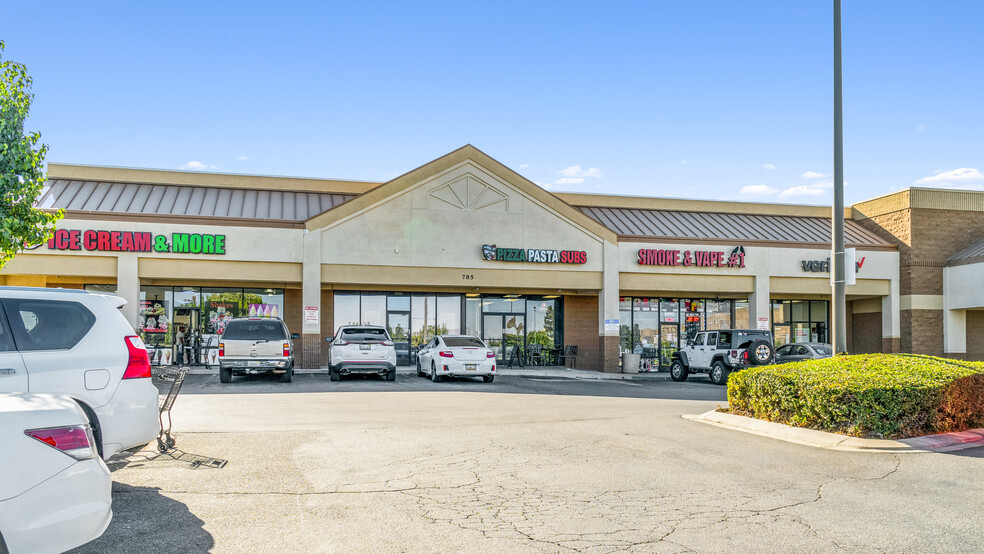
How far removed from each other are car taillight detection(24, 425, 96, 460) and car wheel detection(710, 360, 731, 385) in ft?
71.3

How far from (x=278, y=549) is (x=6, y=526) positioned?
1987 mm

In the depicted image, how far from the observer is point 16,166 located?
13.6 metres

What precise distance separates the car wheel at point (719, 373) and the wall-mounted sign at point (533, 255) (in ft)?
22.5

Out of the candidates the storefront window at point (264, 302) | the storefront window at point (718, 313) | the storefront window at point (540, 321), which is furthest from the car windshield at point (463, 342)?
the storefront window at point (718, 313)

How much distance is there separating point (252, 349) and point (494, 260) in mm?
10730

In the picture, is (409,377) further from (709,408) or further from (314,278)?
(709,408)

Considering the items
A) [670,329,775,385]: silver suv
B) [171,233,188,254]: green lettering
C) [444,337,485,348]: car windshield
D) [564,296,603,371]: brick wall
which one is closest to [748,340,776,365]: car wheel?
[670,329,775,385]: silver suv

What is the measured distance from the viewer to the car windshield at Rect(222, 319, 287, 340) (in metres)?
20.0

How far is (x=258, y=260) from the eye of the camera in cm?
2634

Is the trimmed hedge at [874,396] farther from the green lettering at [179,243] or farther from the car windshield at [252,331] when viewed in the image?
the green lettering at [179,243]

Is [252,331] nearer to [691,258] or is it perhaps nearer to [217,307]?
[217,307]

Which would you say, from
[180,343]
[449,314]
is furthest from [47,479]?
[449,314]

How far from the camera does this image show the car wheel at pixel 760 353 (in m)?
22.0

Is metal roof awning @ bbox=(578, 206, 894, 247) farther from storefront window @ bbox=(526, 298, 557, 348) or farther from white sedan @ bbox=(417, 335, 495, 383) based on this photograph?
white sedan @ bbox=(417, 335, 495, 383)
